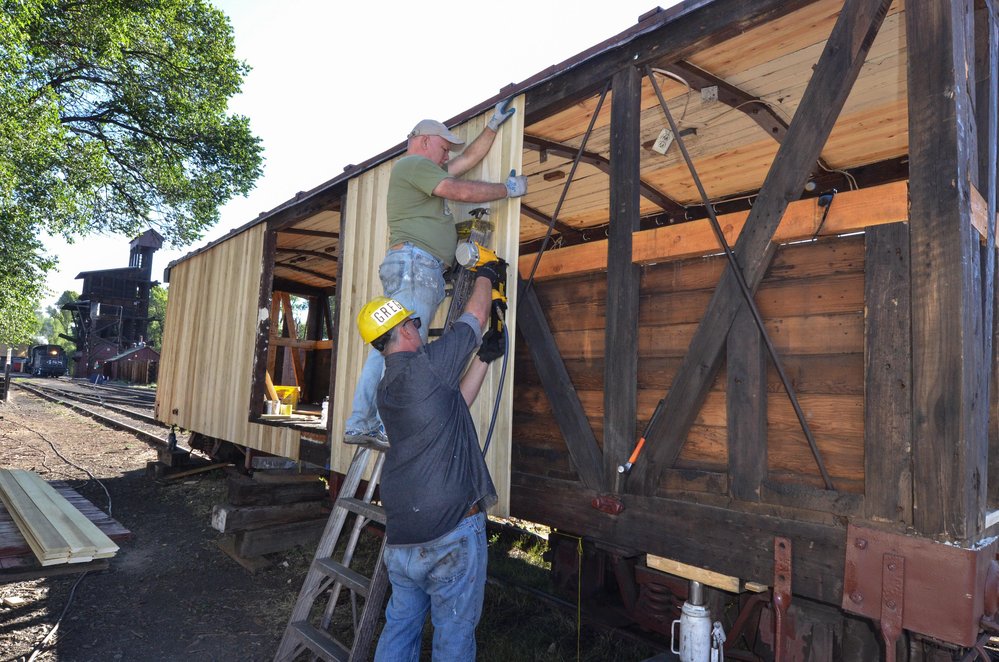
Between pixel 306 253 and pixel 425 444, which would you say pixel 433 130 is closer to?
pixel 425 444

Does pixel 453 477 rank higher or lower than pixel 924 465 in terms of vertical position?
lower

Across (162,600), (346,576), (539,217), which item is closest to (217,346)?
(162,600)

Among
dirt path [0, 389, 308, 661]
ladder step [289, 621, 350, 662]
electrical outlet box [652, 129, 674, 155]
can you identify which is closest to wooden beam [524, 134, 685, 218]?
electrical outlet box [652, 129, 674, 155]

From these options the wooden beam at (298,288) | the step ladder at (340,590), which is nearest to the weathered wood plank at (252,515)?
the step ladder at (340,590)

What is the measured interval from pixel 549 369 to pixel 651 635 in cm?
197

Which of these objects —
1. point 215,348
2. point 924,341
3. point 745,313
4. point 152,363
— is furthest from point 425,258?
point 152,363

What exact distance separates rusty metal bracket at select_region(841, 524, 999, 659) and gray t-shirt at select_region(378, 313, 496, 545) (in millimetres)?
1726

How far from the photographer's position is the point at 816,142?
2.92 m

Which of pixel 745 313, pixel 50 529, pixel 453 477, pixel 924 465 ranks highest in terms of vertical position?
pixel 745 313

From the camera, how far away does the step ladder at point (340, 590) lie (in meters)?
3.42

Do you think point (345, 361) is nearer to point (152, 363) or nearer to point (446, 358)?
point (446, 358)

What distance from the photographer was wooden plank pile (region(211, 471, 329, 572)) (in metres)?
6.45

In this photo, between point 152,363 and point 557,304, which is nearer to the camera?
point 557,304

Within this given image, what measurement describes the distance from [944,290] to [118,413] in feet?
80.2
